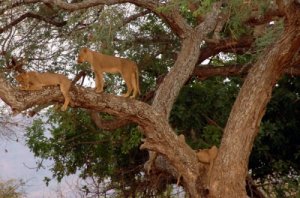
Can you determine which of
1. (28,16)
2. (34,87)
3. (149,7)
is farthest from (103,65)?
(28,16)

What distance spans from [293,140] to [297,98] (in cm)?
96

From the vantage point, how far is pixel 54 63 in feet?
36.4

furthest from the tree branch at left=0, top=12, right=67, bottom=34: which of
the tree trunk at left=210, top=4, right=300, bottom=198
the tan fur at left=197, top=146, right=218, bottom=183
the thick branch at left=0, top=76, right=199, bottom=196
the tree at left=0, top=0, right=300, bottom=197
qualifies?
the tree trunk at left=210, top=4, right=300, bottom=198

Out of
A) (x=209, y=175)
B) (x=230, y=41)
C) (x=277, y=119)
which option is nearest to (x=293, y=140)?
(x=277, y=119)

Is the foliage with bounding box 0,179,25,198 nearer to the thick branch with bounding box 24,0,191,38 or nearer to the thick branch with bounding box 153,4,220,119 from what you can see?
the thick branch with bounding box 24,0,191,38

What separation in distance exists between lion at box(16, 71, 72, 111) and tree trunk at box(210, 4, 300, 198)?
2280 millimetres

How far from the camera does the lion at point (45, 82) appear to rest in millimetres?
6906

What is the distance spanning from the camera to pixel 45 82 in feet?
23.0

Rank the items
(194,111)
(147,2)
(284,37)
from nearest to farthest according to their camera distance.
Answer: (284,37) < (147,2) < (194,111)

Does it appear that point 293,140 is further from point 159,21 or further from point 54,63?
point 54,63

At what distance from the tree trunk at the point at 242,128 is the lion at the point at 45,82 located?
2280 millimetres

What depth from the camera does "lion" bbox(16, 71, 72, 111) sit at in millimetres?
6906

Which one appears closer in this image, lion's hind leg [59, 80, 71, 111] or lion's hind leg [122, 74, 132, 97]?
lion's hind leg [59, 80, 71, 111]

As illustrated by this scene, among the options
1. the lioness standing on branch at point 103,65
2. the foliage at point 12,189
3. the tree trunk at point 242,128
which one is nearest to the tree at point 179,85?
the tree trunk at point 242,128
